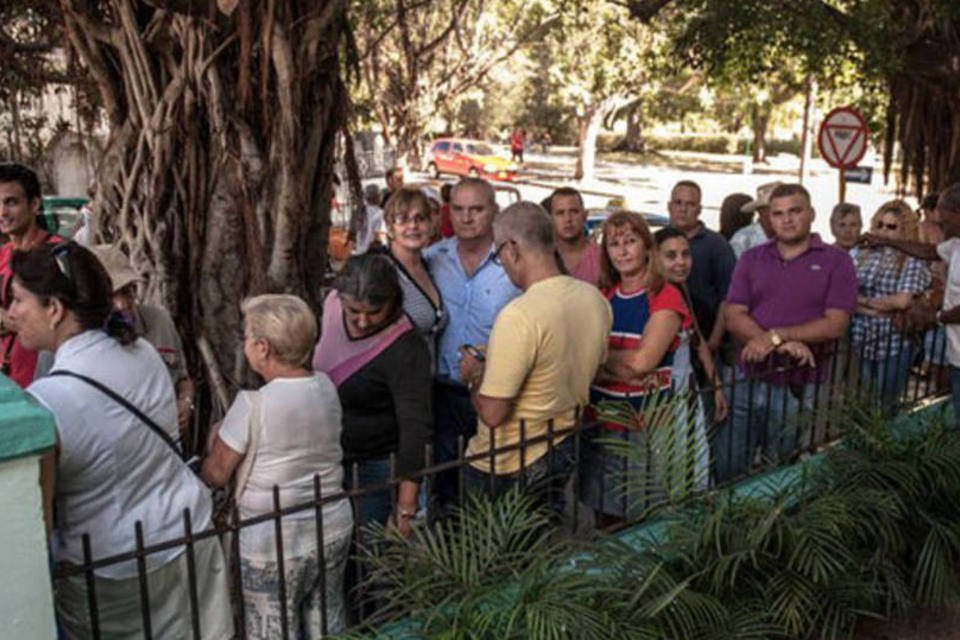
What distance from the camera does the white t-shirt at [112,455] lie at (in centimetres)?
261

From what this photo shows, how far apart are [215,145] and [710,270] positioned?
2937 mm

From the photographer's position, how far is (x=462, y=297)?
4.53 metres

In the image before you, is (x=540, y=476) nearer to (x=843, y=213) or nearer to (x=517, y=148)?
(x=843, y=213)

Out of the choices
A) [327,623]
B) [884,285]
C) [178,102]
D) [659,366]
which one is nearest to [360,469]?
[327,623]

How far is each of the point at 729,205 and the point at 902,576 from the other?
3.83m

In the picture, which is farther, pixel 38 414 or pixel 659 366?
pixel 659 366

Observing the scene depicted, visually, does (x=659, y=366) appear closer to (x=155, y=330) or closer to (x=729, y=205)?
(x=155, y=330)

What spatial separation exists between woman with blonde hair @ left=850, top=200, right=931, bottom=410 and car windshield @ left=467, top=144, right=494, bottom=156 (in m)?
30.5

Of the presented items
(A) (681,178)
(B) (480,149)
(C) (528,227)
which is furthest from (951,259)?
(A) (681,178)

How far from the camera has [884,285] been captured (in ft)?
18.8

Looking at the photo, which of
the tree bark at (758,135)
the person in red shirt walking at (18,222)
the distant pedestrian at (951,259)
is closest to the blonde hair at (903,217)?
the distant pedestrian at (951,259)

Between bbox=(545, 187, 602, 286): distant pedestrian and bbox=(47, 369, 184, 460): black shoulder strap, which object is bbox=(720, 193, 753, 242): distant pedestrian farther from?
bbox=(47, 369, 184, 460): black shoulder strap

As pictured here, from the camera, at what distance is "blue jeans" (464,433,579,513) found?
143 inches

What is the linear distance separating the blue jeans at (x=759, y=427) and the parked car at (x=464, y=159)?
1199 inches
